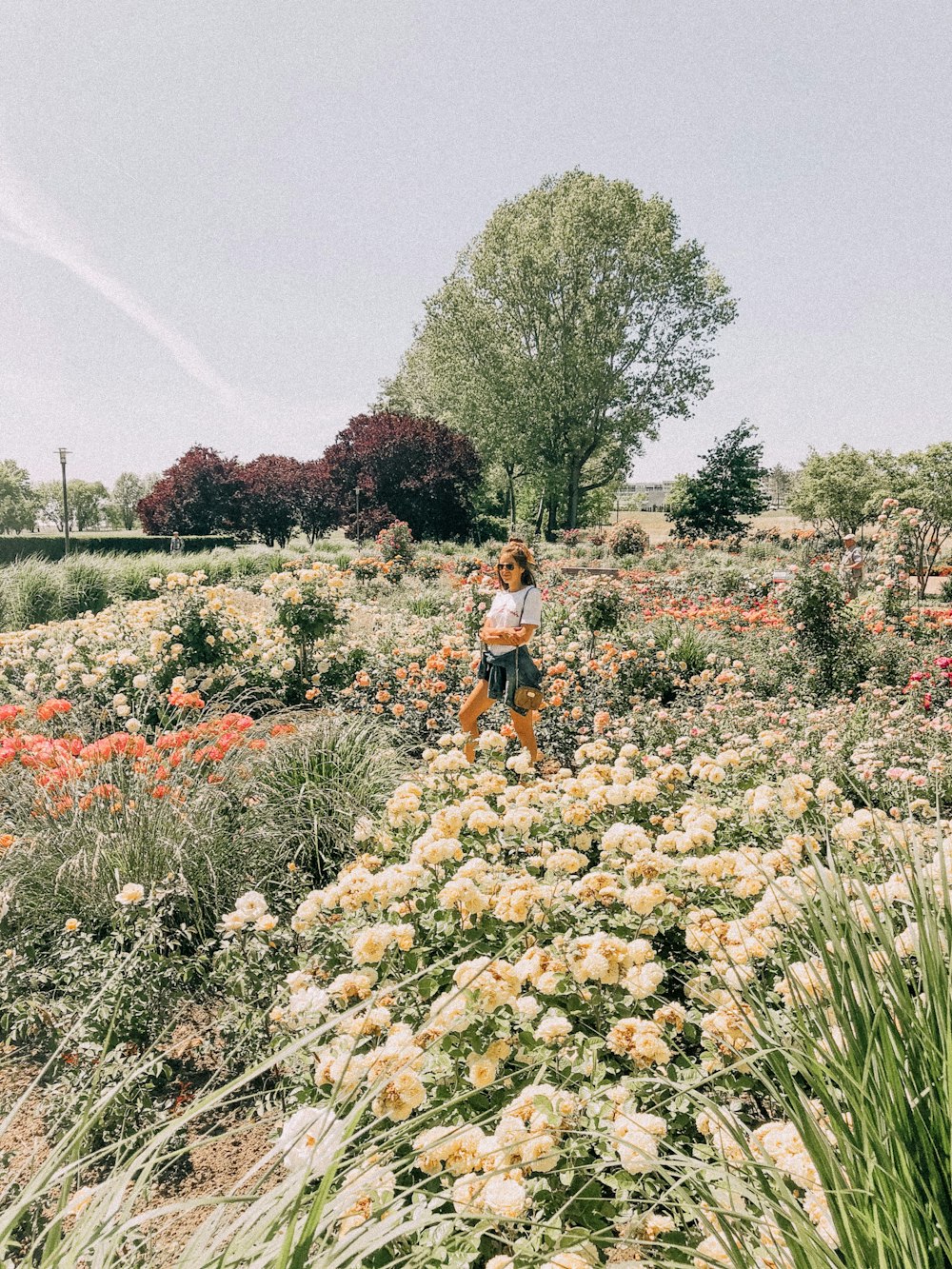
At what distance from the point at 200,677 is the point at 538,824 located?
4.48 metres

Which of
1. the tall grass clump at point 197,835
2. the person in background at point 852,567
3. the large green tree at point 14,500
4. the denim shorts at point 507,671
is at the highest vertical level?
the large green tree at point 14,500

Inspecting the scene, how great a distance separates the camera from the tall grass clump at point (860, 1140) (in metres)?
0.96

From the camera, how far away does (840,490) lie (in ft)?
99.7

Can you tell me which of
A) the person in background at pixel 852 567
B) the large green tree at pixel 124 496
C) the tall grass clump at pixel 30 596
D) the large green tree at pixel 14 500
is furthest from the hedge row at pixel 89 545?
the large green tree at pixel 124 496

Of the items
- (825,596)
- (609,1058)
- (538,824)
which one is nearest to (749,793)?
(538,824)

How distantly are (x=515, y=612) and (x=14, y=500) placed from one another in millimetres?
100370

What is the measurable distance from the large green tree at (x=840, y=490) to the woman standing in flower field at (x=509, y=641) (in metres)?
27.9

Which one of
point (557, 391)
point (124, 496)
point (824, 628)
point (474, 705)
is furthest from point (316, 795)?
point (124, 496)

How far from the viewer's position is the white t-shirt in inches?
189

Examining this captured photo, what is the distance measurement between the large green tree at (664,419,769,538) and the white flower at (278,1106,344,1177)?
1183 inches

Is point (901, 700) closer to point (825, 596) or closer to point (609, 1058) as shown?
point (825, 596)

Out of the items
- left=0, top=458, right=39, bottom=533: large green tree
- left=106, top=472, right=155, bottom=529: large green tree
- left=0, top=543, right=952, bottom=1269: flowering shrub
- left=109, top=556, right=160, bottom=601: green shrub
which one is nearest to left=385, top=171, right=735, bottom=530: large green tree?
left=109, top=556, right=160, bottom=601: green shrub

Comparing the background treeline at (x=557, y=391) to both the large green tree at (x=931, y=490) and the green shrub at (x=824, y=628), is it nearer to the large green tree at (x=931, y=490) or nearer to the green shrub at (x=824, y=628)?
the large green tree at (x=931, y=490)

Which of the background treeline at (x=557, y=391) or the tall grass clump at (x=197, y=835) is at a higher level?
the background treeline at (x=557, y=391)
